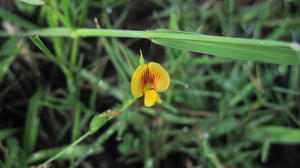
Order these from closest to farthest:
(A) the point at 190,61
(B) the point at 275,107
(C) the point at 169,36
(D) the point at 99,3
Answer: (C) the point at 169,36, (A) the point at 190,61, (B) the point at 275,107, (D) the point at 99,3

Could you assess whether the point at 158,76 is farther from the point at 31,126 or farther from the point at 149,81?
the point at 31,126

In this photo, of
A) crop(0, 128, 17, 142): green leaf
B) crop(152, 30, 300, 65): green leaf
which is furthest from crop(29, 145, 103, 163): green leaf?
crop(152, 30, 300, 65): green leaf

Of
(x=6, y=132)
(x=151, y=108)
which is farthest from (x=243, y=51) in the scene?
(x=6, y=132)

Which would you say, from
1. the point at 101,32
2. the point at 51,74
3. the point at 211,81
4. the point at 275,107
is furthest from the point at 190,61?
the point at 51,74

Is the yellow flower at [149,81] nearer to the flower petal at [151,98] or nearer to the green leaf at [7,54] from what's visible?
the flower petal at [151,98]

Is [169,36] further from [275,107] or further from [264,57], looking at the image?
[275,107]
